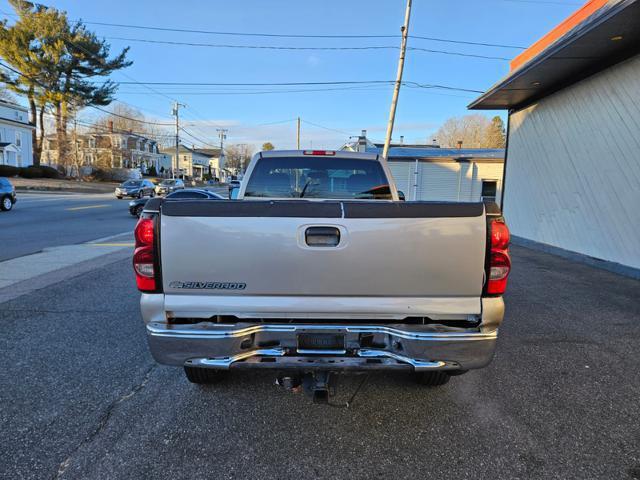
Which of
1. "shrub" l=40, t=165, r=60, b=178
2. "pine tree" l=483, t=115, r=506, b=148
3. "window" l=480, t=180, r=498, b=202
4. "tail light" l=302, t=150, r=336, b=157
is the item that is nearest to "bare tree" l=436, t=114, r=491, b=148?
"pine tree" l=483, t=115, r=506, b=148

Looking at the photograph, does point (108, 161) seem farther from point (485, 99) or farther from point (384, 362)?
point (384, 362)

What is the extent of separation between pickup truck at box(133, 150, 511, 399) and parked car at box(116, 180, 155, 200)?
3246 centimetres

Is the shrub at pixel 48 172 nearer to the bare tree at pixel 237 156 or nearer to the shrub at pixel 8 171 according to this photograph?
the shrub at pixel 8 171

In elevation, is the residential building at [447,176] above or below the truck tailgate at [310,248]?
above

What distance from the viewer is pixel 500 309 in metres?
2.59

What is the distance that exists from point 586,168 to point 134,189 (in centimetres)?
3078

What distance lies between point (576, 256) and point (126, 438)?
415 inches

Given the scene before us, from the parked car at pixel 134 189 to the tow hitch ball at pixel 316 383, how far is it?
3275 cm

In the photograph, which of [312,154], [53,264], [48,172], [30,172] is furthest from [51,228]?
[48,172]

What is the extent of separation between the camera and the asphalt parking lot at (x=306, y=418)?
8.04ft

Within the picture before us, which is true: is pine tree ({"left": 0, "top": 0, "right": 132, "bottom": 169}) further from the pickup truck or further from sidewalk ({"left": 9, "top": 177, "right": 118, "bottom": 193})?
the pickup truck

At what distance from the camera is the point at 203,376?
3.23 m

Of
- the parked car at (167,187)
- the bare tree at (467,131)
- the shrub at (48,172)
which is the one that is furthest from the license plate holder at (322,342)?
the bare tree at (467,131)

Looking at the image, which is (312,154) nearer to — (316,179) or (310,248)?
(316,179)
